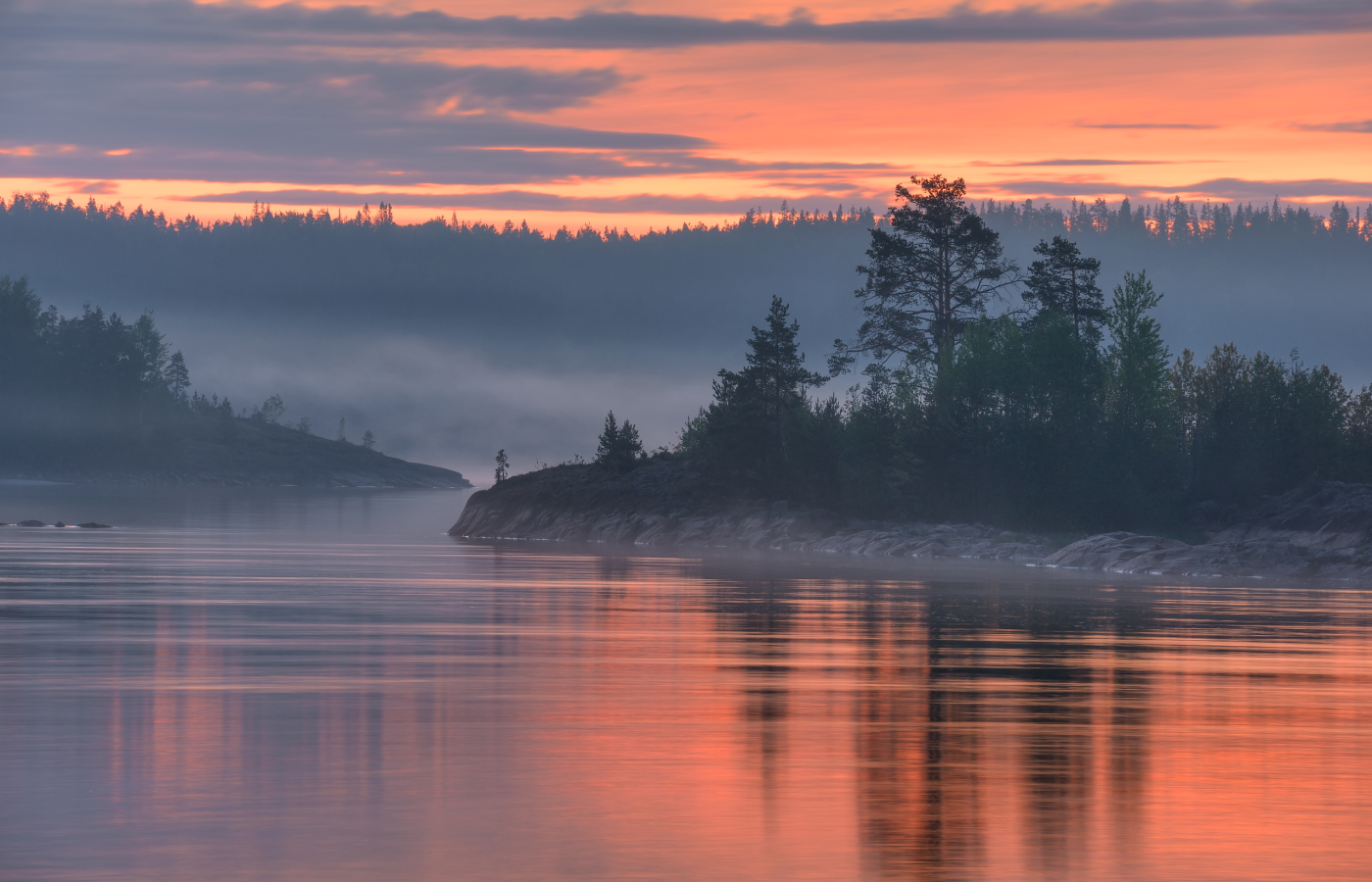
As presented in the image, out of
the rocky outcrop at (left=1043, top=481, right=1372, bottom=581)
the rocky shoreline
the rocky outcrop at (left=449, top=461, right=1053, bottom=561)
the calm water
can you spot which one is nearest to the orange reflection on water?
the calm water

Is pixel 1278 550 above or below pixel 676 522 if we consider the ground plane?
below

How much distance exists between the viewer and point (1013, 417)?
101188mm

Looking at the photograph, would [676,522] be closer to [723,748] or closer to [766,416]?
[766,416]

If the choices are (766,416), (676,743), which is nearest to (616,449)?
(766,416)

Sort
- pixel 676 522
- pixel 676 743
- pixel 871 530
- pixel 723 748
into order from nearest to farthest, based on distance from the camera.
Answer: pixel 723 748
pixel 676 743
pixel 871 530
pixel 676 522

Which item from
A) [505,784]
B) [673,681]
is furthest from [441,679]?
[505,784]

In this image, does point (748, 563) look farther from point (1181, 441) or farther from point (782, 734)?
point (782, 734)

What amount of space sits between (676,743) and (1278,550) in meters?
60.2

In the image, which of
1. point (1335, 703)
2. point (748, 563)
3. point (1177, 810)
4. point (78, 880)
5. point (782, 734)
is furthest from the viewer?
point (748, 563)

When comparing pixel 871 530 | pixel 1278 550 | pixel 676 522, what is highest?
pixel 676 522

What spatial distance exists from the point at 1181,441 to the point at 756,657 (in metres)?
81.6

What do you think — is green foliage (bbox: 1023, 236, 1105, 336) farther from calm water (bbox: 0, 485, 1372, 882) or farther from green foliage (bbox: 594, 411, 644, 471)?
calm water (bbox: 0, 485, 1372, 882)

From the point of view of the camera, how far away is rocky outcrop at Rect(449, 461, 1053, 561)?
8950cm

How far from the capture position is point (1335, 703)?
24.8 metres
